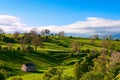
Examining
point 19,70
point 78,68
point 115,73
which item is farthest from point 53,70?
Answer: point 19,70

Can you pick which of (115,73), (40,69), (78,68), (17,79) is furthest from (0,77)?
(40,69)

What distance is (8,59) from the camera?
196m

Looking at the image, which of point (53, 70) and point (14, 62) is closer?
point (53, 70)

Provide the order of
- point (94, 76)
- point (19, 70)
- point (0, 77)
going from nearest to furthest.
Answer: point (94, 76)
point (0, 77)
point (19, 70)

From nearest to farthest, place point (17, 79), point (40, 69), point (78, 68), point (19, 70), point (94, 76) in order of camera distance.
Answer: point (94, 76), point (17, 79), point (78, 68), point (19, 70), point (40, 69)

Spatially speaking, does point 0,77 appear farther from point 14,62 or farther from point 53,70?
point 14,62

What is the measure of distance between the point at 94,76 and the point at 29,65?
100 metres

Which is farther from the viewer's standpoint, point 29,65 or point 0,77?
point 29,65

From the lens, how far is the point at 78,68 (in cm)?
12525

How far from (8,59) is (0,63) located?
1751 cm

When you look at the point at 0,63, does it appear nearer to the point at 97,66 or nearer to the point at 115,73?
the point at 97,66

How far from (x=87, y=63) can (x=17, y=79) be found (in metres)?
40.0

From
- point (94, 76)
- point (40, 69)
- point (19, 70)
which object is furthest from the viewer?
point (40, 69)

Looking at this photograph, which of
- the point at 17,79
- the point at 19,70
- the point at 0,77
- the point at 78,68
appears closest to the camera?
the point at 17,79
